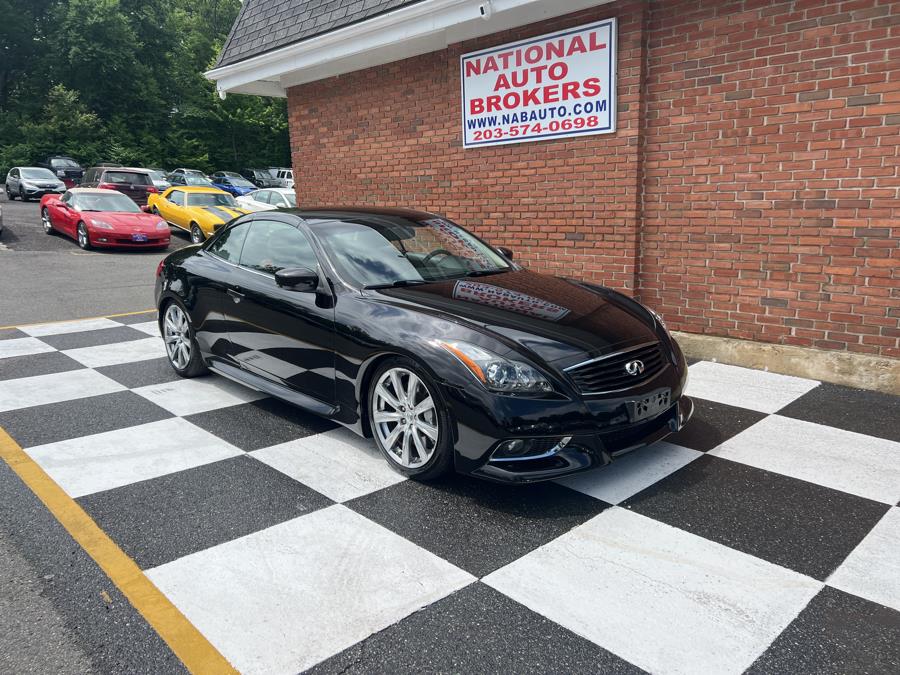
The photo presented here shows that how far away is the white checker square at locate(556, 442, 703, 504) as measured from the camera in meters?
3.68

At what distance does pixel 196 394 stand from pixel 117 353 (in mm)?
1885

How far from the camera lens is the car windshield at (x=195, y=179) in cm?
2695

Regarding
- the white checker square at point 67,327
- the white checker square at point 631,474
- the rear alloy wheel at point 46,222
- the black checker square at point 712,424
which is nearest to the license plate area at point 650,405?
the white checker square at point 631,474

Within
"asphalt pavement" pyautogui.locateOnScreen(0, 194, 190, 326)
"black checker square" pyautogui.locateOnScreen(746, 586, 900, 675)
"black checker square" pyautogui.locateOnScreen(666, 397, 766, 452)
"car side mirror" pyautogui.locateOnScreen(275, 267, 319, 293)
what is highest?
"car side mirror" pyautogui.locateOnScreen(275, 267, 319, 293)

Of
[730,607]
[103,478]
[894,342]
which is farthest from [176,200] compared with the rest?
[730,607]

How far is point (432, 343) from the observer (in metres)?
3.63

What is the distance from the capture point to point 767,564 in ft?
9.77

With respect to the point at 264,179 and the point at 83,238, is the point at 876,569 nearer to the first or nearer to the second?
the point at 83,238

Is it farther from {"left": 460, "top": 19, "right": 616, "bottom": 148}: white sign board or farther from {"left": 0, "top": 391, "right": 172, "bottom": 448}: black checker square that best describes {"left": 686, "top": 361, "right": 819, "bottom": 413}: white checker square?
{"left": 0, "top": 391, "right": 172, "bottom": 448}: black checker square

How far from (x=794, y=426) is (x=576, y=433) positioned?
215 centimetres

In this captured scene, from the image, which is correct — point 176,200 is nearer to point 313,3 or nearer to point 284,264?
point 313,3

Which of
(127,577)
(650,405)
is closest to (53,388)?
(127,577)

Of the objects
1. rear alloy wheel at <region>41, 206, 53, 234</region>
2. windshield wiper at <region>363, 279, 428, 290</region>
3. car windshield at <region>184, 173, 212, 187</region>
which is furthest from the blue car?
windshield wiper at <region>363, 279, 428, 290</region>

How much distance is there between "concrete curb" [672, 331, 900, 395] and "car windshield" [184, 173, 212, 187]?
24405mm
